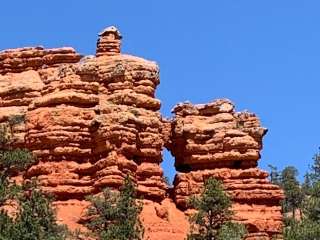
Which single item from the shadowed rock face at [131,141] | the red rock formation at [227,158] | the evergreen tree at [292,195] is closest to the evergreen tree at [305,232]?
the shadowed rock face at [131,141]

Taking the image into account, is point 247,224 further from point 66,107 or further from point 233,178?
point 66,107

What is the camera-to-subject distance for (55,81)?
8156 centimetres

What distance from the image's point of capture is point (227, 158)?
79875 mm

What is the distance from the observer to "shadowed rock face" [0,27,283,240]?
7519 centimetres

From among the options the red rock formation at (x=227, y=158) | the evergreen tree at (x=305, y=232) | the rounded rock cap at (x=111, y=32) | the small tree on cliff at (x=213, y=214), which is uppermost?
the rounded rock cap at (x=111, y=32)

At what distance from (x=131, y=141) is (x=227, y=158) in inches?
376

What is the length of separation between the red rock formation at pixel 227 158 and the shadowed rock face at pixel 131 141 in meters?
0.09

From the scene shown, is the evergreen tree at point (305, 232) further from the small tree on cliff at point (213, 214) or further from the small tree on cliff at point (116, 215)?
the small tree on cliff at point (116, 215)

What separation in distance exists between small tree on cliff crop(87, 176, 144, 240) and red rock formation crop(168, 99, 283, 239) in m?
12.4

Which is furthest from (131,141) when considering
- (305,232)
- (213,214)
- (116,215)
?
(305,232)

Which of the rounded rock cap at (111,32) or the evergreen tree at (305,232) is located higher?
the rounded rock cap at (111,32)

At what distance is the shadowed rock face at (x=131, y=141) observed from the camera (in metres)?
75.2

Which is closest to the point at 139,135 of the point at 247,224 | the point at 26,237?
the point at 247,224

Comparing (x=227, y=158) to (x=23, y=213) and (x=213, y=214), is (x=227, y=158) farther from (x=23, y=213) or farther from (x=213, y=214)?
(x=23, y=213)
